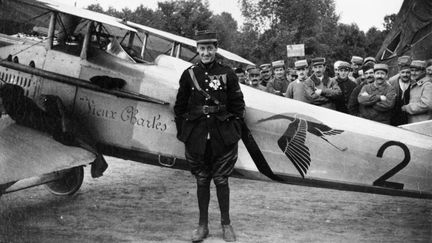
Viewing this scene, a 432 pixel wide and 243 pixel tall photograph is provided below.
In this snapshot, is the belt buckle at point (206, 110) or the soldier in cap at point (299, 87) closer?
the belt buckle at point (206, 110)

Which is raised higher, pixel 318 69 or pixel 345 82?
pixel 318 69

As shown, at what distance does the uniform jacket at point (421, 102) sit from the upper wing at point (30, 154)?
13.6 feet

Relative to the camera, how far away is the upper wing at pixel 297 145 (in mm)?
4898

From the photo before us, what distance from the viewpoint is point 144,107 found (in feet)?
17.8

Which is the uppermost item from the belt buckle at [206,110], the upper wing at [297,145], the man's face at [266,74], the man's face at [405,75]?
the man's face at [405,75]

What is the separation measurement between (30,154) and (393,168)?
4.01m

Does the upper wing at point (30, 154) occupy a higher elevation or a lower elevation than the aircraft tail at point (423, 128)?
lower

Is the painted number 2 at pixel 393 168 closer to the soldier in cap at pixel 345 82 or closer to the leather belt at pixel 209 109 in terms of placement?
the leather belt at pixel 209 109

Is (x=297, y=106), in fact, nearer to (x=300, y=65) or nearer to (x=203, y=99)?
(x=203, y=99)

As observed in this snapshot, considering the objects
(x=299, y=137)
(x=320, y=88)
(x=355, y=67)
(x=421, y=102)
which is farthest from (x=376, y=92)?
(x=355, y=67)

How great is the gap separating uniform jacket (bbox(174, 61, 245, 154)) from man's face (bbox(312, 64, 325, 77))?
8.53 feet

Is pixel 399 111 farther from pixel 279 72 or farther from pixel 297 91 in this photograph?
pixel 279 72

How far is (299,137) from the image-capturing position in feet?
16.1

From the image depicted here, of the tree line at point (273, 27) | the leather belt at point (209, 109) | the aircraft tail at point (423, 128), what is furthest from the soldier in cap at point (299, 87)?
the tree line at point (273, 27)
